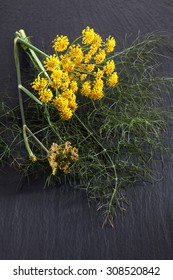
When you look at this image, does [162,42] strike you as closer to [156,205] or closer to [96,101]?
[96,101]

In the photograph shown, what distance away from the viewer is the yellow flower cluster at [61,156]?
1058 mm

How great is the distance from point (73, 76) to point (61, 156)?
0.55 feet

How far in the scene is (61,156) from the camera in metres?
1.07

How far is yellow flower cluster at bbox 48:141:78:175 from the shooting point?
1058mm

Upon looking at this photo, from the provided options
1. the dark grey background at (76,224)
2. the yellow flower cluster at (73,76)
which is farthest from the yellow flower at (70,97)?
the dark grey background at (76,224)

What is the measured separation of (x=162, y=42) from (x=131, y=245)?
18.4 inches

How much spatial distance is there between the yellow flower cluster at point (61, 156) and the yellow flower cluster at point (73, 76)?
0.22 feet

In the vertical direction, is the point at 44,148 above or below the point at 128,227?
above

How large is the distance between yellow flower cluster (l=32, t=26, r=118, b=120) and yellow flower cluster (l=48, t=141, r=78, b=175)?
0.22 feet

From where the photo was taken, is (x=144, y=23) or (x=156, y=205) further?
(x=144, y=23)

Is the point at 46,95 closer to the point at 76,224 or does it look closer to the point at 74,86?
the point at 74,86

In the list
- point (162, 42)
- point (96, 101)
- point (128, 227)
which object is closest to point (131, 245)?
point (128, 227)

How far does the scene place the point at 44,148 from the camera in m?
1.08

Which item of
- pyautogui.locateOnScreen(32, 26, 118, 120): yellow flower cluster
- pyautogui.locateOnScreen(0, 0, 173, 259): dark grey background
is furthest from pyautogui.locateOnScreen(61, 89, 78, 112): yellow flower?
pyautogui.locateOnScreen(0, 0, 173, 259): dark grey background
